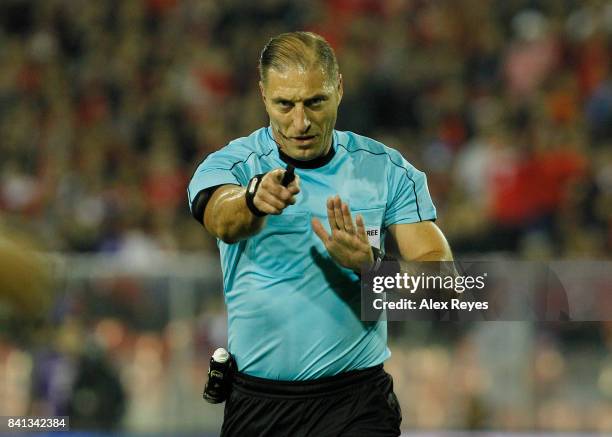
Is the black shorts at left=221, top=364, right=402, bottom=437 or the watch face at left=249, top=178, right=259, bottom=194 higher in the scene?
the watch face at left=249, top=178, right=259, bottom=194

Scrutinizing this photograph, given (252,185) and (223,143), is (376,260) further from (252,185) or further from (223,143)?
(223,143)

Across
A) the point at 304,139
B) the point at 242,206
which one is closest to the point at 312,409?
the point at 242,206

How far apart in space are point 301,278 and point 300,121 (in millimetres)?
560

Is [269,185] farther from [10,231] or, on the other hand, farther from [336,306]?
[10,231]

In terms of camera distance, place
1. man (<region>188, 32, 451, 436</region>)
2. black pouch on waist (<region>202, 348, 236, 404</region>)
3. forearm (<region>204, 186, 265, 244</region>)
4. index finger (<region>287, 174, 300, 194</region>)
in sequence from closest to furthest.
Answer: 1. index finger (<region>287, 174, 300, 194</region>)
2. forearm (<region>204, 186, 265, 244</region>)
3. man (<region>188, 32, 451, 436</region>)
4. black pouch on waist (<region>202, 348, 236, 404</region>)

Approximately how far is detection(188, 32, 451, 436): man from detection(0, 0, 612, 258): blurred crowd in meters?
4.88

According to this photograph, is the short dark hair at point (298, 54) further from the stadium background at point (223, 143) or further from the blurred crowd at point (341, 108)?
the blurred crowd at point (341, 108)

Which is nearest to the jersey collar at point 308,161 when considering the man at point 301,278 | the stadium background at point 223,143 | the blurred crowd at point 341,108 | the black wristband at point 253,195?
the man at point 301,278

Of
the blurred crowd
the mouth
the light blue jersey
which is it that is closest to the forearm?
the light blue jersey

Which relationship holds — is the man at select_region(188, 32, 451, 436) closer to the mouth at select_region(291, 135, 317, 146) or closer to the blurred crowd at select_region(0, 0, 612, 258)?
the mouth at select_region(291, 135, 317, 146)

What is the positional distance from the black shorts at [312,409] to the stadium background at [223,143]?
4075 mm

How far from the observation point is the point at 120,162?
37.0ft

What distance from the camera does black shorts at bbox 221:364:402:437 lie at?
4.27 metres

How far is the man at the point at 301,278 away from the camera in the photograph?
4.26 metres
